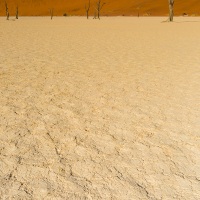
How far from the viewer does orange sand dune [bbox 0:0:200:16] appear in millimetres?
52500

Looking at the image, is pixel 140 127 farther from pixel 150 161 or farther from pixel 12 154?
pixel 12 154

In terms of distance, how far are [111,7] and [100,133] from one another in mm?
63269

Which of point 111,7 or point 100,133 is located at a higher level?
point 111,7

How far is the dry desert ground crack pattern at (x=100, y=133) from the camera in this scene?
2498 millimetres

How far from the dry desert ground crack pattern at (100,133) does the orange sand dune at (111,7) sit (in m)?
44.0

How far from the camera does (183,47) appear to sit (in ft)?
35.2

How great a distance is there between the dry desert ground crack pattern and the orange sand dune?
44.0m

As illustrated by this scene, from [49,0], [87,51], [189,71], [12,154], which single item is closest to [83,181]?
[12,154]

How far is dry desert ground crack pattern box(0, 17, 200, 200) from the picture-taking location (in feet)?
8.20

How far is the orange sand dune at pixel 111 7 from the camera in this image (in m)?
52.5

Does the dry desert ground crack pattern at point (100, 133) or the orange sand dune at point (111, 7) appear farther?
the orange sand dune at point (111, 7)

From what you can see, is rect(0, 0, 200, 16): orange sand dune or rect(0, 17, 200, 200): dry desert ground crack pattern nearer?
rect(0, 17, 200, 200): dry desert ground crack pattern

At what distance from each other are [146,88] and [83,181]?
3.09 meters

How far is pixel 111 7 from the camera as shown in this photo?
64.2m
